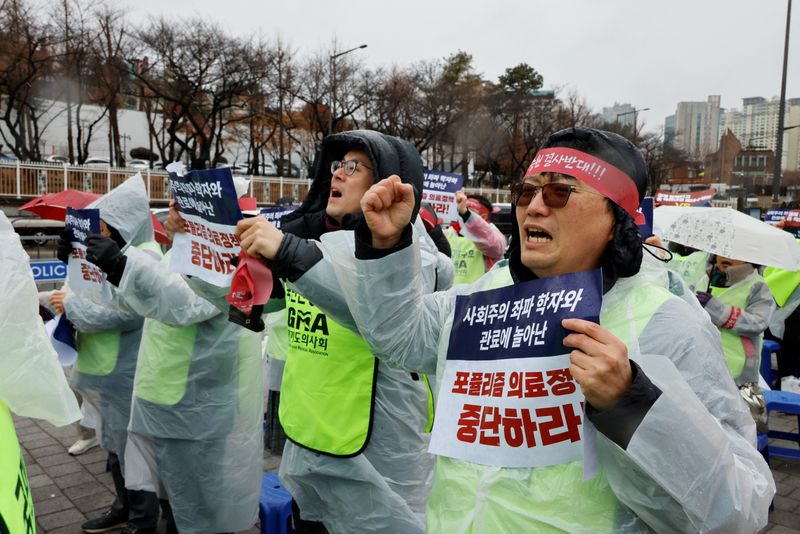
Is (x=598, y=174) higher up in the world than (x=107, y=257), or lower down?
higher up

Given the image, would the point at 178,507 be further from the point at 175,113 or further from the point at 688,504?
the point at 175,113

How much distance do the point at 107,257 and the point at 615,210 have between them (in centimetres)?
250

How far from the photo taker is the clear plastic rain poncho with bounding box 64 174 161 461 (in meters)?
3.96

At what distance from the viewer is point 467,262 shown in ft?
23.5

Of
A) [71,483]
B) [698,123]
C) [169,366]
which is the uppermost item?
[698,123]

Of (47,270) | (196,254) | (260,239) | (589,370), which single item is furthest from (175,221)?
(47,270)

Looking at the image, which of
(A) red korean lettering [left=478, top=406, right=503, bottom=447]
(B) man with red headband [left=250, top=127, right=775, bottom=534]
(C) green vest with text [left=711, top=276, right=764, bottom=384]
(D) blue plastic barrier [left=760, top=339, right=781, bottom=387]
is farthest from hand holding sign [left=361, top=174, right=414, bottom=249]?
(D) blue plastic barrier [left=760, top=339, right=781, bottom=387]

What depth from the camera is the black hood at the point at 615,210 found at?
63.0 inches

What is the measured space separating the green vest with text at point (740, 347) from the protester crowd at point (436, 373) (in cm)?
263

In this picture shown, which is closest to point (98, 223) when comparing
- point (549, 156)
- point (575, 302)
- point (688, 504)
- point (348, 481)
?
point (348, 481)

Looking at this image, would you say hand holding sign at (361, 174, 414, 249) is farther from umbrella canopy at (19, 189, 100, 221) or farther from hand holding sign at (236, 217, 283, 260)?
umbrella canopy at (19, 189, 100, 221)

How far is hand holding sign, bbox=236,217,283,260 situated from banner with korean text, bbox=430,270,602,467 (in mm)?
648

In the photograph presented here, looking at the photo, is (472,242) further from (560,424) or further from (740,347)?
(560,424)

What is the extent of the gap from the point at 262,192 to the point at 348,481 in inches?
1026
